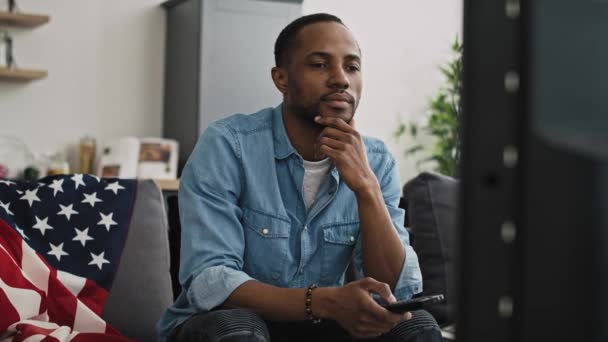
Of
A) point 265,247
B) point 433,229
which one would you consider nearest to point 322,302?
point 265,247

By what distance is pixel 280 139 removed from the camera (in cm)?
176

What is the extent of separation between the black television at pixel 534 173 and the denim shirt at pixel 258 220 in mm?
1212

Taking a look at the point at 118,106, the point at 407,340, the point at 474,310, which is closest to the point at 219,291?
the point at 407,340

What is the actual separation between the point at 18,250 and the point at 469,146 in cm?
157

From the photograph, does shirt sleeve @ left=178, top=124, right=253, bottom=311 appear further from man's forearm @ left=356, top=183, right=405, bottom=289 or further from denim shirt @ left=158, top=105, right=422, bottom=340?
man's forearm @ left=356, top=183, right=405, bottom=289

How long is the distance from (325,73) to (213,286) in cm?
55

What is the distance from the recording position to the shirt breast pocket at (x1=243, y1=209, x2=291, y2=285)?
164 centimetres

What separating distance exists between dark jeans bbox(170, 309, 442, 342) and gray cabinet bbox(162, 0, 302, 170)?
10.2ft

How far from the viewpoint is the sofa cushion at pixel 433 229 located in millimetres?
2326

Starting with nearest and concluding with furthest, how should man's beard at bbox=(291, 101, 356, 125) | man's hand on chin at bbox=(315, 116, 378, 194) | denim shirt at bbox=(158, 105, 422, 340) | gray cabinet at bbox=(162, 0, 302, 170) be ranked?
denim shirt at bbox=(158, 105, 422, 340)
man's hand on chin at bbox=(315, 116, 378, 194)
man's beard at bbox=(291, 101, 356, 125)
gray cabinet at bbox=(162, 0, 302, 170)

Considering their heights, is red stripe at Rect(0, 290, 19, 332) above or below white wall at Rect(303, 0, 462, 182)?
below

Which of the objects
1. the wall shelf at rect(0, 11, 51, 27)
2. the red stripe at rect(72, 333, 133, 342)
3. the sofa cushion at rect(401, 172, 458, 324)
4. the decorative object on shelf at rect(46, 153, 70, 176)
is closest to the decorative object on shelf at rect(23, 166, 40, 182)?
the decorative object on shelf at rect(46, 153, 70, 176)

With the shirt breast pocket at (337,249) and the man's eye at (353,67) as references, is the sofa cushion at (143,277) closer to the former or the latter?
the shirt breast pocket at (337,249)

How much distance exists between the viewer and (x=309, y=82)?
1.75 m
